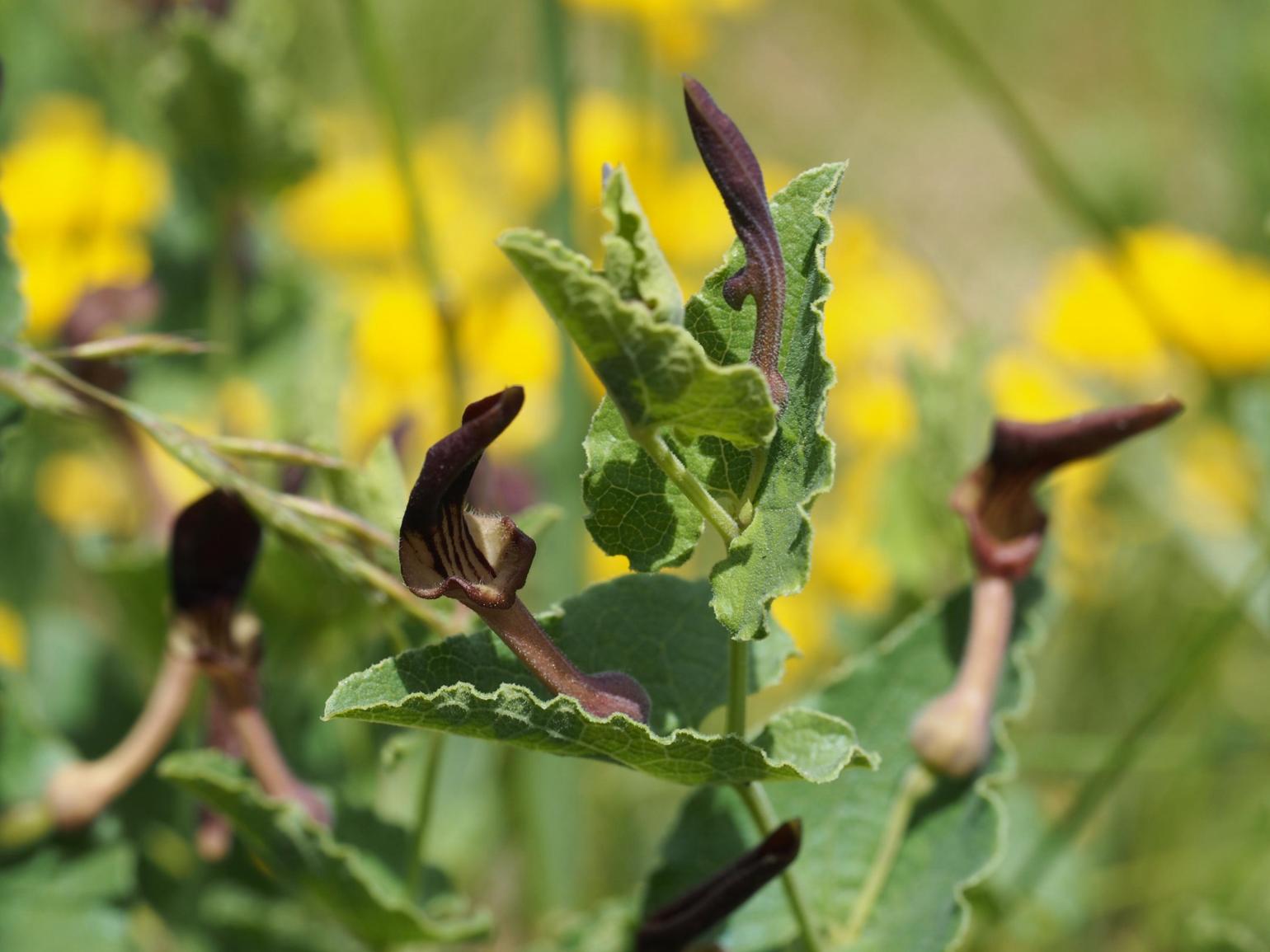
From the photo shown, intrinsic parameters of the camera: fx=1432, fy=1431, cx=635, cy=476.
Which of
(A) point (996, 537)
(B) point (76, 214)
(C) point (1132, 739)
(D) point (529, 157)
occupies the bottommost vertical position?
(C) point (1132, 739)

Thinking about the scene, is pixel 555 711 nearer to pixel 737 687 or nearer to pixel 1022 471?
pixel 737 687

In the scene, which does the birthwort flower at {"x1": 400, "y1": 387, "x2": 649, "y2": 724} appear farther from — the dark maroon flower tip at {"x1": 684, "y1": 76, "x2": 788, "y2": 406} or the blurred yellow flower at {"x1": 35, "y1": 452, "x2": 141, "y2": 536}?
the blurred yellow flower at {"x1": 35, "y1": 452, "x2": 141, "y2": 536}

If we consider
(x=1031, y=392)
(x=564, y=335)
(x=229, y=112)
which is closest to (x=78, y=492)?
Answer: (x=229, y=112)

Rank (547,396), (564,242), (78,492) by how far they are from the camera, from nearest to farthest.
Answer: (564,242) < (78,492) < (547,396)

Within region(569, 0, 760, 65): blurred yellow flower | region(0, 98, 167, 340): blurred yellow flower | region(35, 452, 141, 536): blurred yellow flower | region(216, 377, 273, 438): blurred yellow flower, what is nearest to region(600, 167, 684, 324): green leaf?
region(216, 377, 273, 438): blurred yellow flower

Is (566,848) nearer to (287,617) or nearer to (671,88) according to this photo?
(287,617)

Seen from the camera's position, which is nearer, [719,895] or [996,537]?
[719,895]

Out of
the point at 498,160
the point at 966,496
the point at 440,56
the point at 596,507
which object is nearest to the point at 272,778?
the point at 596,507

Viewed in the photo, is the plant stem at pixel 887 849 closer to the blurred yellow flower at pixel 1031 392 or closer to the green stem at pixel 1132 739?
the green stem at pixel 1132 739
